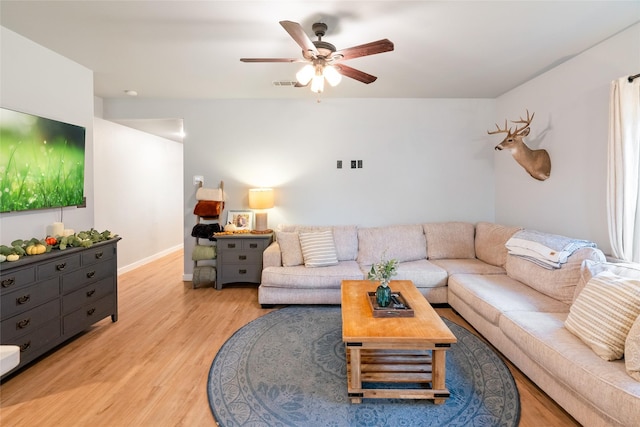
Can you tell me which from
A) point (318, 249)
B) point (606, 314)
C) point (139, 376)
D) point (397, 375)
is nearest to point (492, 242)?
point (606, 314)

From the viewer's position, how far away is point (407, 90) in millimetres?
3852

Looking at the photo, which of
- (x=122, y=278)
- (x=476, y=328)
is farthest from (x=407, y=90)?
(x=122, y=278)

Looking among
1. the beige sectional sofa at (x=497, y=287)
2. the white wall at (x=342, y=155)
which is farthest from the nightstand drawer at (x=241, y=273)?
the white wall at (x=342, y=155)

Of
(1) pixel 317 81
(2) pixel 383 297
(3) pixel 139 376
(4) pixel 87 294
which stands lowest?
(3) pixel 139 376

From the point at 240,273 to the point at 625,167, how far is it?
13.0ft

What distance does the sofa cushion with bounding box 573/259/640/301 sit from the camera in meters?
1.99

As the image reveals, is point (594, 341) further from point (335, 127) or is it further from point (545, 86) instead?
point (335, 127)

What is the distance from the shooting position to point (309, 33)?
242 cm

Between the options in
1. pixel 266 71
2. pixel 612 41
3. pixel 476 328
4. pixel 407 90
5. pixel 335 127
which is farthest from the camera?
pixel 335 127

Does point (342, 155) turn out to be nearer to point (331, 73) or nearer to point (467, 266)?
point (331, 73)

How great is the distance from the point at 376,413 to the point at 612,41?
3498mm

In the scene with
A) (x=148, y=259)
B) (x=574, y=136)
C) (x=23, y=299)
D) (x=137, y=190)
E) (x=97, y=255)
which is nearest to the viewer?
(x=23, y=299)

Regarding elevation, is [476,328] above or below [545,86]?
below

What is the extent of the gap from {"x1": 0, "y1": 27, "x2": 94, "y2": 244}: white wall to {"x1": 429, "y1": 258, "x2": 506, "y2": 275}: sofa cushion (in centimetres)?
412
